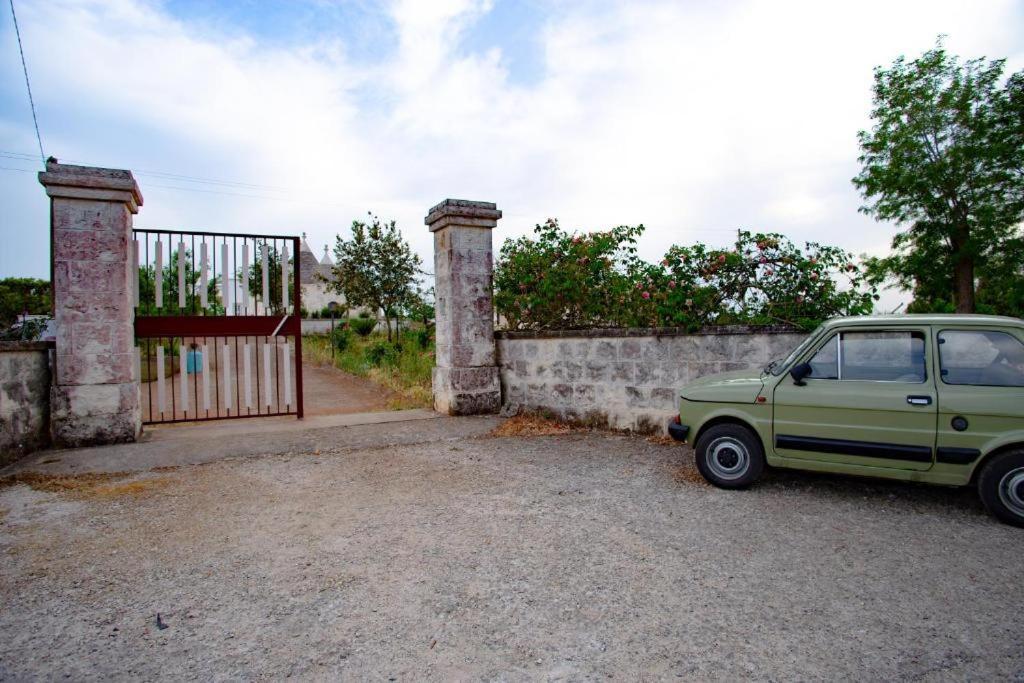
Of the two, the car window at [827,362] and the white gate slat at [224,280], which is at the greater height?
the white gate slat at [224,280]

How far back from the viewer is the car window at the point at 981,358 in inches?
158

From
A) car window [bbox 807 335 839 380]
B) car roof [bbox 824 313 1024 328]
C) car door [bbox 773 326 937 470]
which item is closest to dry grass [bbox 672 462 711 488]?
car door [bbox 773 326 937 470]

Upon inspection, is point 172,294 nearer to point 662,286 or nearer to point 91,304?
point 91,304

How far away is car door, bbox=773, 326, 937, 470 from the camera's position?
416 cm

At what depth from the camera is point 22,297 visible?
20.7m

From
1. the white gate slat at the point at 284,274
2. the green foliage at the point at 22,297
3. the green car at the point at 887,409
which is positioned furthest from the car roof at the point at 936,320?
the green foliage at the point at 22,297

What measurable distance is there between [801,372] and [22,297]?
25025 millimetres

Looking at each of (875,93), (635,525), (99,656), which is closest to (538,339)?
(635,525)

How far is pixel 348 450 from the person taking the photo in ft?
21.1

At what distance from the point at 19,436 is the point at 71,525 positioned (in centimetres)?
278

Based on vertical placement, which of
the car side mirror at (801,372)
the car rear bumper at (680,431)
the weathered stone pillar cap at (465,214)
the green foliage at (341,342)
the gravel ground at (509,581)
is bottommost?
the gravel ground at (509,581)

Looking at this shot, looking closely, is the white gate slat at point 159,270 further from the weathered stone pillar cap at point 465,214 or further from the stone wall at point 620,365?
the stone wall at point 620,365

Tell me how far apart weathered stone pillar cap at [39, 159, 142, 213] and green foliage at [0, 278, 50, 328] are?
46.2 ft

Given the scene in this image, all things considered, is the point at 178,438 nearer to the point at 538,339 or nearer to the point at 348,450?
the point at 348,450
